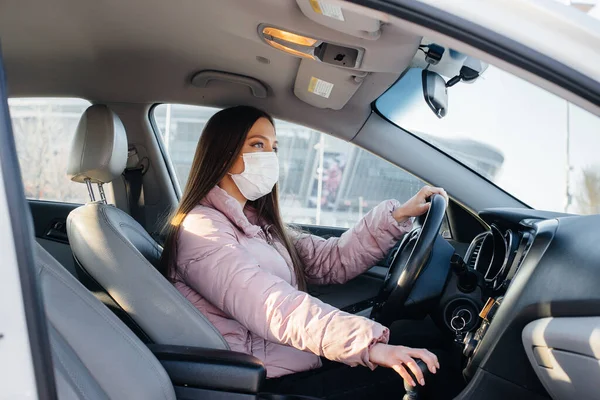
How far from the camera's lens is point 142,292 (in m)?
1.72

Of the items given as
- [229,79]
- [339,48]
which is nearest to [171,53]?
[229,79]

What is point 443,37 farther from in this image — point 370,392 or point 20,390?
point 370,392

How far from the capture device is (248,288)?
1.69 metres

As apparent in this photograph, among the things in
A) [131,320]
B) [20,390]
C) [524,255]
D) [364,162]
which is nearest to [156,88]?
[364,162]

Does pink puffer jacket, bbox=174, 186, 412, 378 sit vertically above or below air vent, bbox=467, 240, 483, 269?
below

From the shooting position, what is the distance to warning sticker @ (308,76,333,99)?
2.12 m

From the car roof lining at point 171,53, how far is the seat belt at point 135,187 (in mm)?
311

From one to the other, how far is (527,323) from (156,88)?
1.72m

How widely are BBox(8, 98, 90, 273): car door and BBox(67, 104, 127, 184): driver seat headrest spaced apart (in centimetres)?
44

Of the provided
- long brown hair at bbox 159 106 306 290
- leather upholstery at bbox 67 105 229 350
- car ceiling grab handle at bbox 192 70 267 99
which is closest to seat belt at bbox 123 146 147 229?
car ceiling grab handle at bbox 192 70 267 99

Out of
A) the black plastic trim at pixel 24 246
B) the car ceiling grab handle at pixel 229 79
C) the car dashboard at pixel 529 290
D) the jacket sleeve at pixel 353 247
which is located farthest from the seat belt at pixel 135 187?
the black plastic trim at pixel 24 246

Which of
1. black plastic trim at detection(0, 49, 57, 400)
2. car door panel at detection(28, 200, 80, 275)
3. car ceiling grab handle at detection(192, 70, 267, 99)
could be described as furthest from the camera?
car door panel at detection(28, 200, 80, 275)

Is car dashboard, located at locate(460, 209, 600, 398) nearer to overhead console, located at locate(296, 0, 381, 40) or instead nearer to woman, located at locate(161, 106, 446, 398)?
woman, located at locate(161, 106, 446, 398)

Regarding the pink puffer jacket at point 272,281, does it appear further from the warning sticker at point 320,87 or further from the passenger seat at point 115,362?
the warning sticker at point 320,87
